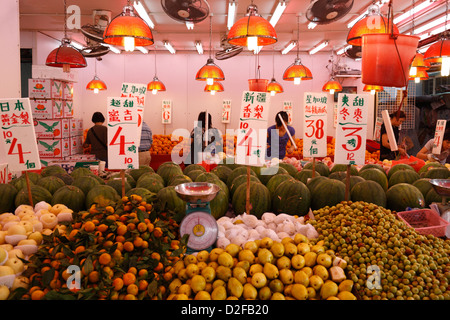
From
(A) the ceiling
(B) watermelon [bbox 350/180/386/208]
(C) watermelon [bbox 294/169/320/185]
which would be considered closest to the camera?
(B) watermelon [bbox 350/180/386/208]

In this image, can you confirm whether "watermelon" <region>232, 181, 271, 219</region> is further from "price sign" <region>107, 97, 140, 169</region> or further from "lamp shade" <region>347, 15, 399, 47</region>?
"lamp shade" <region>347, 15, 399, 47</region>

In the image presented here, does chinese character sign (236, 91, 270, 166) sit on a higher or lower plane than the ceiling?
lower

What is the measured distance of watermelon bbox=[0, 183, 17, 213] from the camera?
9.50ft

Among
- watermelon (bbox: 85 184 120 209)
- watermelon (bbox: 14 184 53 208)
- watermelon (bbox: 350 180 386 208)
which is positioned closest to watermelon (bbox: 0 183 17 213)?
watermelon (bbox: 14 184 53 208)

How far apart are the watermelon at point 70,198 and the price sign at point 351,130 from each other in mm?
2037

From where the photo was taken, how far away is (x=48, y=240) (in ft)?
6.91

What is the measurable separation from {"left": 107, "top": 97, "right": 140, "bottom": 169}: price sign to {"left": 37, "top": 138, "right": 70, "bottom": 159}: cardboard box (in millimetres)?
5433

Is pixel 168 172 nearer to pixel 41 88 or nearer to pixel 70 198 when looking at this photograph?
pixel 70 198

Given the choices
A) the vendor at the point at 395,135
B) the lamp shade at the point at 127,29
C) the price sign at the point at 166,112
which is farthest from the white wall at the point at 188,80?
the lamp shade at the point at 127,29

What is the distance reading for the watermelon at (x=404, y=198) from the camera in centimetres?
294

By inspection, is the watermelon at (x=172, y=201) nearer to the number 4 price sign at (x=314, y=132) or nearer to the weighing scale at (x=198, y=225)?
the weighing scale at (x=198, y=225)

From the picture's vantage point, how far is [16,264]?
190cm

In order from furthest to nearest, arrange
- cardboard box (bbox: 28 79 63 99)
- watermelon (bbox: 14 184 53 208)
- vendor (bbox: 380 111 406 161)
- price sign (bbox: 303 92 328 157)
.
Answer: cardboard box (bbox: 28 79 63 99) < vendor (bbox: 380 111 406 161) < price sign (bbox: 303 92 328 157) < watermelon (bbox: 14 184 53 208)
